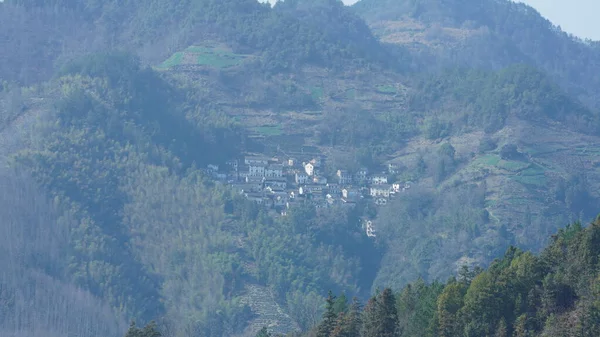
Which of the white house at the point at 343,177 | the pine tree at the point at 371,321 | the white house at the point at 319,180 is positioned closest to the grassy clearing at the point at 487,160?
the white house at the point at 343,177

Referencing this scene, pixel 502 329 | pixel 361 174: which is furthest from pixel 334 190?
pixel 502 329

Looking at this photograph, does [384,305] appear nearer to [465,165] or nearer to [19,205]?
[19,205]

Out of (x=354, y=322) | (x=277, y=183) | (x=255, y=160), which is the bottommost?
(x=277, y=183)

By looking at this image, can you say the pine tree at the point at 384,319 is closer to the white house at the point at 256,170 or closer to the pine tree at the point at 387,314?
the pine tree at the point at 387,314

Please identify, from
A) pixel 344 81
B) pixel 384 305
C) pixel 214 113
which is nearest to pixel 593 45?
pixel 344 81

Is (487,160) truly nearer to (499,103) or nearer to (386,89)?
(499,103)

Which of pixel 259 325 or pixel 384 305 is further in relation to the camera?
pixel 259 325

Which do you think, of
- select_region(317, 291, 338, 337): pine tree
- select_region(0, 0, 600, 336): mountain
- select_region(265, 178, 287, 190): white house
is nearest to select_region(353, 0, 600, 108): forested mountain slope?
select_region(0, 0, 600, 336): mountain

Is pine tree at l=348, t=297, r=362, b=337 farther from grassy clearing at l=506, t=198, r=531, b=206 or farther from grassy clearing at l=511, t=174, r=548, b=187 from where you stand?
grassy clearing at l=511, t=174, r=548, b=187
